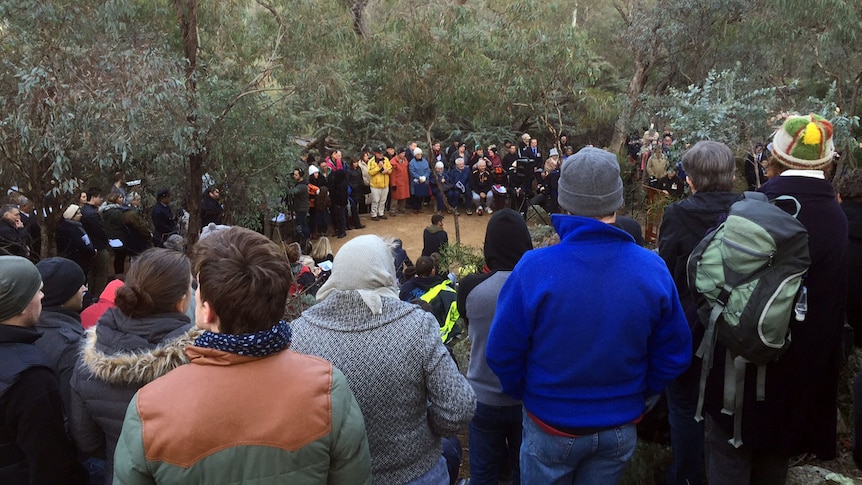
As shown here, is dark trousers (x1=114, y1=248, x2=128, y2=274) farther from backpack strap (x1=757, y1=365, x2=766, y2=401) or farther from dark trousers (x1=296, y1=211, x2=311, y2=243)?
backpack strap (x1=757, y1=365, x2=766, y2=401)

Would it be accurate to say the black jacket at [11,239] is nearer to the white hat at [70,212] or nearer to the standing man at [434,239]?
the white hat at [70,212]

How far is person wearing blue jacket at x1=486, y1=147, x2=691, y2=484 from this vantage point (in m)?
2.18

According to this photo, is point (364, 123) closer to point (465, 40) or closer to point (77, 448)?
point (465, 40)

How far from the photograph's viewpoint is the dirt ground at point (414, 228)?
44.2 ft

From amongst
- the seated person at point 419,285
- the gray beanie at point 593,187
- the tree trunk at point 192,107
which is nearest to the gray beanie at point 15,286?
the gray beanie at point 593,187

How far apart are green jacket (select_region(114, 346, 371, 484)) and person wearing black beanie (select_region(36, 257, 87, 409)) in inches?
45.1

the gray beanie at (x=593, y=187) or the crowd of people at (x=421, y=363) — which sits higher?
the gray beanie at (x=593, y=187)

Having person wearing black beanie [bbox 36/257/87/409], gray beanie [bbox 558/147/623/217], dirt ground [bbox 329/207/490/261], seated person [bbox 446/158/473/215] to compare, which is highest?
gray beanie [bbox 558/147/623/217]

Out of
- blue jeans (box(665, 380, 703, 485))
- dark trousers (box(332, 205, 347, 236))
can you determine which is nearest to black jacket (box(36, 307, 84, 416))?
blue jeans (box(665, 380, 703, 485))

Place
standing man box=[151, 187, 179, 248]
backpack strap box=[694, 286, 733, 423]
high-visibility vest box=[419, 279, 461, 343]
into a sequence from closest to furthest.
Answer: backpack strap box=[694, 286, 733, 423] < high-visibility vest box=[419, 279, 461, 343] < standing man box=[151, 187, 179, 248]

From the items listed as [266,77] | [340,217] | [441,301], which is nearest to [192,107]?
[266,77]

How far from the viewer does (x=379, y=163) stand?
1412cm

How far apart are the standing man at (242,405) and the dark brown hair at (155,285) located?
2.90ft

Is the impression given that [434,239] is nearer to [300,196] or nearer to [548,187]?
[300,196]
